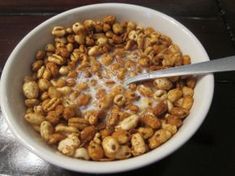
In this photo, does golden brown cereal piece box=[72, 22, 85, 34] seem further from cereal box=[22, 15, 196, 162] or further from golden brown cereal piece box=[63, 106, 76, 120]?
golden brown cereal piece box=[63, 106, 76, 120]

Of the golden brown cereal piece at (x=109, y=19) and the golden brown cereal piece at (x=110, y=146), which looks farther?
the golden brown cereal piece at (x=109, y=19)

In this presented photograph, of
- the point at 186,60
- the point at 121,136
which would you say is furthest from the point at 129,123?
the point at 186,60

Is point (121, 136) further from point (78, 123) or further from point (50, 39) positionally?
A: point (50, 39)

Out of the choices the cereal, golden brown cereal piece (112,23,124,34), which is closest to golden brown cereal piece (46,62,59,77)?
the cereal

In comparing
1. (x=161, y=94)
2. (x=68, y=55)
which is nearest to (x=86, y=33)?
(x=68, y=55)

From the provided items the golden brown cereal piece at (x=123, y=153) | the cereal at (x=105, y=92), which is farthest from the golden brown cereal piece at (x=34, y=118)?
the golden brown cereal piece at (x=123, y=153)

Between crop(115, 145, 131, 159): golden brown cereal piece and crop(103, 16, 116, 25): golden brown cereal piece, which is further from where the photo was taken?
crop(103, 16, 116, 25): golden brown cereal piece

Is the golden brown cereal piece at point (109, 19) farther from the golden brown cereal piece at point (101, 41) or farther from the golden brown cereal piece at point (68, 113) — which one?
the golden brown cereal piece at point (68, 113)
